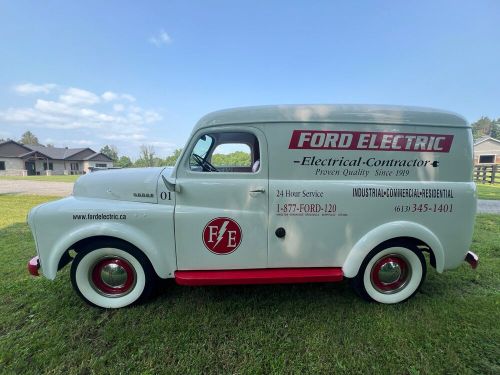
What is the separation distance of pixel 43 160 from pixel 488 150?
62.8m

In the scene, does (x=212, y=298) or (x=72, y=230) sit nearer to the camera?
(x=72, y=230)

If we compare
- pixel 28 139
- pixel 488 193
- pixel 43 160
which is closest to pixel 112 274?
pixel 488 193

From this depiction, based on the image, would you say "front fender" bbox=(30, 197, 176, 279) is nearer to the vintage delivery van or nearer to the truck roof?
the vintage delivery van

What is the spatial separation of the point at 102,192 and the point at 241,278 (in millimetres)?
1812

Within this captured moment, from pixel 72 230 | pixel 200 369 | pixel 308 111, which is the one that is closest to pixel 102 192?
pixel 72 230

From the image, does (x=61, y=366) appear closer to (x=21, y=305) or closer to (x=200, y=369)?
(x=200, y=369)

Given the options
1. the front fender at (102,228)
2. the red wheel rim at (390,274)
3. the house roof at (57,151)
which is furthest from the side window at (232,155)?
the house roof at (57,151)

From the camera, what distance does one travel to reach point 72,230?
2748mm

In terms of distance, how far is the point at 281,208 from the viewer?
Answer: 9.19 ft

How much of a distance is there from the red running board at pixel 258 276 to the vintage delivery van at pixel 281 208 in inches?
0.5

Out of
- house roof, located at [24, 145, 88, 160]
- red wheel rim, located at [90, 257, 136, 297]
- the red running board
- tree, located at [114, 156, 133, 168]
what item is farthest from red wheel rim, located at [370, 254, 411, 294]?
house roof, located at [24, 145, 88, 160]

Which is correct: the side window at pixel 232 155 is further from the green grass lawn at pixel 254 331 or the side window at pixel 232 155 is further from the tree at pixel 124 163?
the tree at pixel 124 163

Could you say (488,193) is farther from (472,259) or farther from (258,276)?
(258,276)

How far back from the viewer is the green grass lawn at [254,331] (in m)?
2.19
